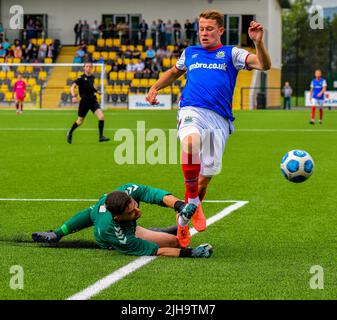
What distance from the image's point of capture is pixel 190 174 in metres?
8.72

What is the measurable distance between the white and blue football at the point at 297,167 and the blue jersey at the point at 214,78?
91 centimetres

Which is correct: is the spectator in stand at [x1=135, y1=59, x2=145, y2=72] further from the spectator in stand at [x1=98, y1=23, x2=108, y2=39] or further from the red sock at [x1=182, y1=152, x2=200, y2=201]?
the red sock at [x1=182, y1=152, x2=200, y2=201]

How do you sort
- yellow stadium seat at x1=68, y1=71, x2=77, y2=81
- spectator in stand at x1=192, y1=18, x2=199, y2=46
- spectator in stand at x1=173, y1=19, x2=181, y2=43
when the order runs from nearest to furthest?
1. yellow stadium seat at x1=68, y1=71, x2=77, y2=81
2. spectator in stand at x1=192, y1=18, x2=199, y2=46
3. spectator in stand at x1=173, y1=19, x2=181, y2=43

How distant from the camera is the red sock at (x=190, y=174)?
28.4 feet

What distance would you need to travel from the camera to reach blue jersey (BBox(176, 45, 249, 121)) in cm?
902

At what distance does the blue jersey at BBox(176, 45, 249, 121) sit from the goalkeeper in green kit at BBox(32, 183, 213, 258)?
1.34 m

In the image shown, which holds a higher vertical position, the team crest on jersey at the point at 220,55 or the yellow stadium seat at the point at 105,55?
the yellow stadium seat at the point at 105,55

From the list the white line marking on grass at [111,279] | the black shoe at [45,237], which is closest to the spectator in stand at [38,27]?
the black shoe at [45,237]

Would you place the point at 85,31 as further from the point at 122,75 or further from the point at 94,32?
the point at 122,75

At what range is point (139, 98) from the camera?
50406mm

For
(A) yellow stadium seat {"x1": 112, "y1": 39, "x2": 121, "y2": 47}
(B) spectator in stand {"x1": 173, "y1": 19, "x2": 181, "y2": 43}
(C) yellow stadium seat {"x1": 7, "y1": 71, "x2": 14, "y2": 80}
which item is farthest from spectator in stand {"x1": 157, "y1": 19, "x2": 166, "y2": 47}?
(C) yellow stadium seat {"x1": 7, "y1": 71, "x2": 14, "y2": 80}

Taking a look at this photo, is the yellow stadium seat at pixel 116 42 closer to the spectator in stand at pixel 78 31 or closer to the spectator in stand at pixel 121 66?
the spectator in stand at pixel 78 31
